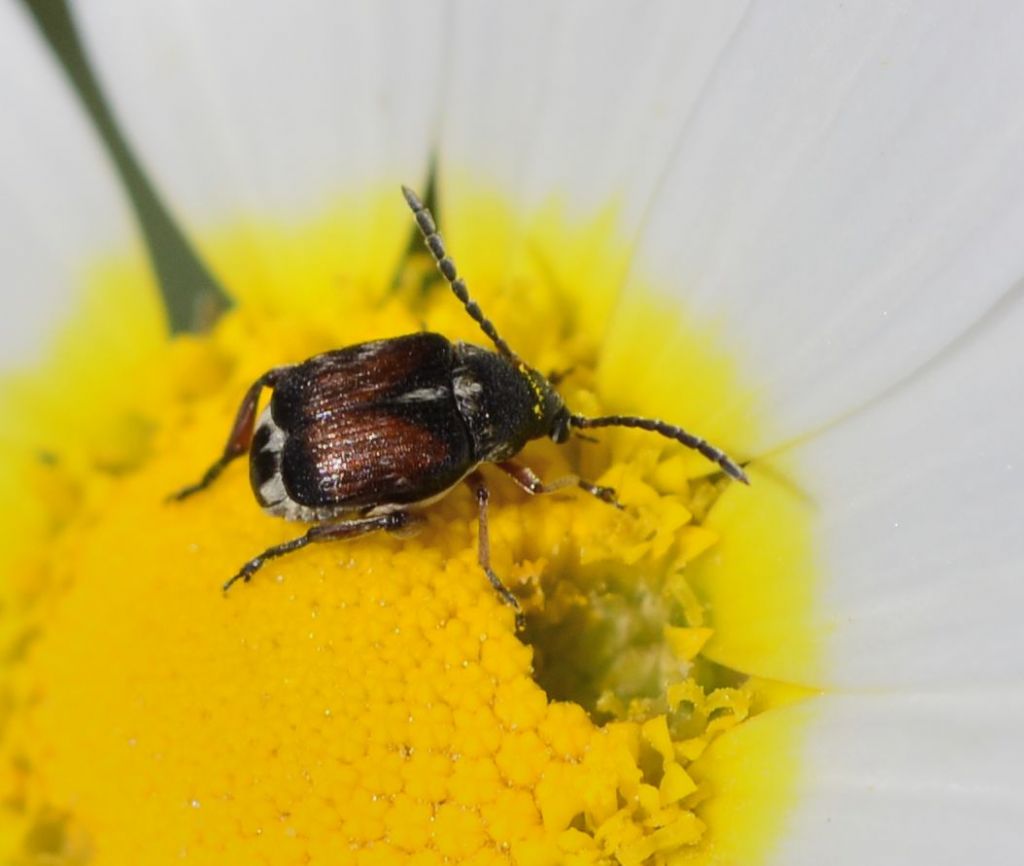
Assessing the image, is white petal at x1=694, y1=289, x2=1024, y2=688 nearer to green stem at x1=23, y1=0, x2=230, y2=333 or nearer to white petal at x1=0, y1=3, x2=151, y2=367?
green stem at x1=23, y1=0, x2=230, y2=333

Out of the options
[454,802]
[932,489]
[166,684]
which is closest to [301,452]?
[166,684]

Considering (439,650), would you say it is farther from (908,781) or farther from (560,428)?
(908,781)

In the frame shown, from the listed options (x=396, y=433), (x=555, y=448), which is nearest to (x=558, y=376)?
(x=555, y=448)

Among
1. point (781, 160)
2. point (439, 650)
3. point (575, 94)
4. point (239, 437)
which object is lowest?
point (239, 437)

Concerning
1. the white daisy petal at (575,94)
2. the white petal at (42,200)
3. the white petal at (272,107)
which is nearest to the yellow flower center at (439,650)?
the white daisy petal at (575,94)

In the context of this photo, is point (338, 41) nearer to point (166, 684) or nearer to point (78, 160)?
point (78, 160)
